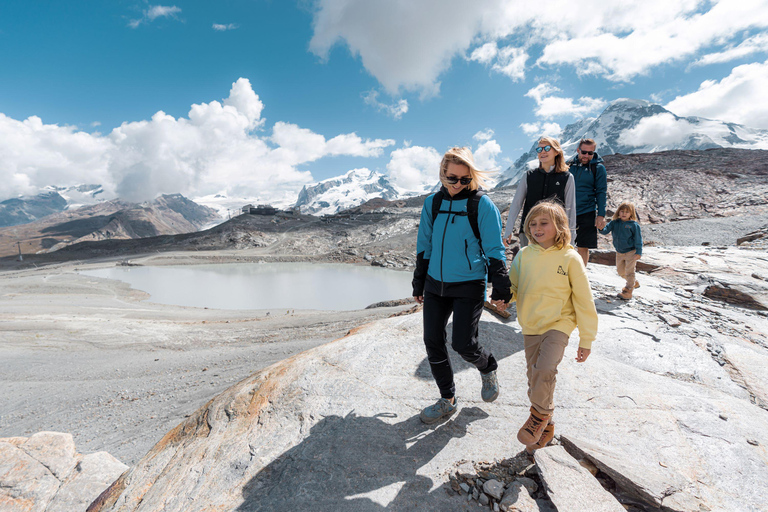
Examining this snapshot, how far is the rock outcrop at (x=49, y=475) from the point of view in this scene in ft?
11.9

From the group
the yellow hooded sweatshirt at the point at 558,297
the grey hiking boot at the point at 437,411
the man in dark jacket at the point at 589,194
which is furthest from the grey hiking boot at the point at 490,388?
the man in dark jacket at the point at 589,194

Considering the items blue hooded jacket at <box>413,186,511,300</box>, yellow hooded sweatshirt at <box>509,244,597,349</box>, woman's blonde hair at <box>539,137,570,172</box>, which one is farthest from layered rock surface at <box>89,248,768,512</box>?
woman's blonde hair at <box>539,137,570,172</box>

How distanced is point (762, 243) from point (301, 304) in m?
21.9

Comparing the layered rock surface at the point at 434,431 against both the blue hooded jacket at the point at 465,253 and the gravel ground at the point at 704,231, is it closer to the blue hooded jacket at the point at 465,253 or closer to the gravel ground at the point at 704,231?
the blue hooded jacket at the point at 465,253

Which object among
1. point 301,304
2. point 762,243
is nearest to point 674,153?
point 762,243

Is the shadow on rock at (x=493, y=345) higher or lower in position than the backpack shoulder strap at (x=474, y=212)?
lower

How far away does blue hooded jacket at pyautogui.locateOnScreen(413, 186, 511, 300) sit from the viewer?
301 cm

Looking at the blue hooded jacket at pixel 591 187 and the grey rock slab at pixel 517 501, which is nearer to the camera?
the grey rock slab at pixel 517 501

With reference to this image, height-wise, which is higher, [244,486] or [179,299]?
[244,486]

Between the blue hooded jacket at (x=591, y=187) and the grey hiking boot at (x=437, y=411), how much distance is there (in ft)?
14.0

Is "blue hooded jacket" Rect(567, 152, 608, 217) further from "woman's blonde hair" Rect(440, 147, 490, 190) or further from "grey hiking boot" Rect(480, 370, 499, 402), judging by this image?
"grey hiking boot" Rect(480, 370, 499, 402)

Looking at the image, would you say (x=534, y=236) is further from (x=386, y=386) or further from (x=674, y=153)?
(x=674, y=153)

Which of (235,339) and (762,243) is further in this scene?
(762,243)

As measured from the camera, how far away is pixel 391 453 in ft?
9.93
